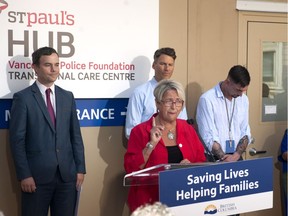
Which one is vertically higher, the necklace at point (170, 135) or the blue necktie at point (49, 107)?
the blue necktie at point (49, 107)

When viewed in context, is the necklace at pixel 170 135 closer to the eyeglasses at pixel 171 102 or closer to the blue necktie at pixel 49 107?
the eyeglasses at pixel 171 102

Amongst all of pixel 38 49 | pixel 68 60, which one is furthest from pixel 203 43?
pixel 38 49

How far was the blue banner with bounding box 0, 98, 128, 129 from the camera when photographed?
14.4 feet

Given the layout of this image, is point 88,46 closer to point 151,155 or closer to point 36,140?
point 36,140

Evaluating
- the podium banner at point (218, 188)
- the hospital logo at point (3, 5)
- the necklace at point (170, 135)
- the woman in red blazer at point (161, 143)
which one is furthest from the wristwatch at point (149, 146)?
the hospital logo at point (3, 5)

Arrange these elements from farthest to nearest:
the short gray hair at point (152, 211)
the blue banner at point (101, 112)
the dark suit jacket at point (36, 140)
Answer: the blue banner at point (101, 112) → the dark suit jacket at point (36, 140) → the short gray hair at point (152, 211)

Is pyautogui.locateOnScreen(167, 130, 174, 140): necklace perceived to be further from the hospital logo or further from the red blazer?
the hospital logo

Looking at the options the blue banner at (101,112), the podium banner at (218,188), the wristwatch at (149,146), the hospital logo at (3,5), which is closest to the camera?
the podium banner at (218,188)

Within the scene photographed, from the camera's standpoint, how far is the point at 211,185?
2678 millimetres

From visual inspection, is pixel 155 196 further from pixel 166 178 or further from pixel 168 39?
pixel 168 39

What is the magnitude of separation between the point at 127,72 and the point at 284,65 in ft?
6.63

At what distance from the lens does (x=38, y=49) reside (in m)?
3.88

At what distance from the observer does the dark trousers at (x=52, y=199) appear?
3746 mm

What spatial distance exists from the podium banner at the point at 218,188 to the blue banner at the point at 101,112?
192cm
